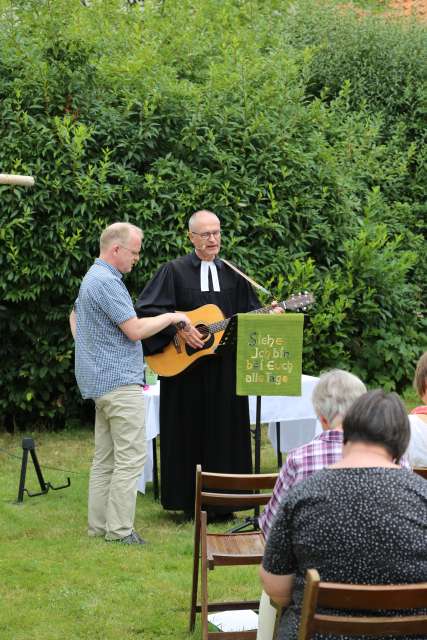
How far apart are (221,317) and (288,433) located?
187 centimetres

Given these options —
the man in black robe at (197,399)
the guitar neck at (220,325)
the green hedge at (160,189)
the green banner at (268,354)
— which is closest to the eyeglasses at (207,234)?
the man in black robe at (197,399)

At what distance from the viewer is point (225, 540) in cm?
476

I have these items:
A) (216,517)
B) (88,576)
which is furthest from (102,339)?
(216,517)

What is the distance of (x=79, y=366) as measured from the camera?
6.23 metres

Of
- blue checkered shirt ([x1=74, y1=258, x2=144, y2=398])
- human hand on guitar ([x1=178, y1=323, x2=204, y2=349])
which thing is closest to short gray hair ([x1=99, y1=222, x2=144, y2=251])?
blue checkered shirt ([x1=74, y1=258, x2=144, y2=398])

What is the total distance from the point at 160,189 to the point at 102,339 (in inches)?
117

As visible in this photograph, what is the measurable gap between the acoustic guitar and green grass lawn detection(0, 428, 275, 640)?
109 centimetres

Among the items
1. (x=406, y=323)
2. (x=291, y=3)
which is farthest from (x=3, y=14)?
(x=291, y=3)

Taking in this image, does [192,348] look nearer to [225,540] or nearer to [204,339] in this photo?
[204,339]

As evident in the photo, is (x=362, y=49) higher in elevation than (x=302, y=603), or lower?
higher

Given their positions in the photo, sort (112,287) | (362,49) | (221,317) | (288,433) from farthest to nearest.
Result: (362,49)
(288,433)
(221,317)
(112,287)

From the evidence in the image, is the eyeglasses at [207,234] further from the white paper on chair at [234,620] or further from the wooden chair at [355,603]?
the wooden chair at [355,603]

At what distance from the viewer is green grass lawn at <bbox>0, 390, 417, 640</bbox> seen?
497 centimetres

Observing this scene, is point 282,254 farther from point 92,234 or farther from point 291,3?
point 291,3
